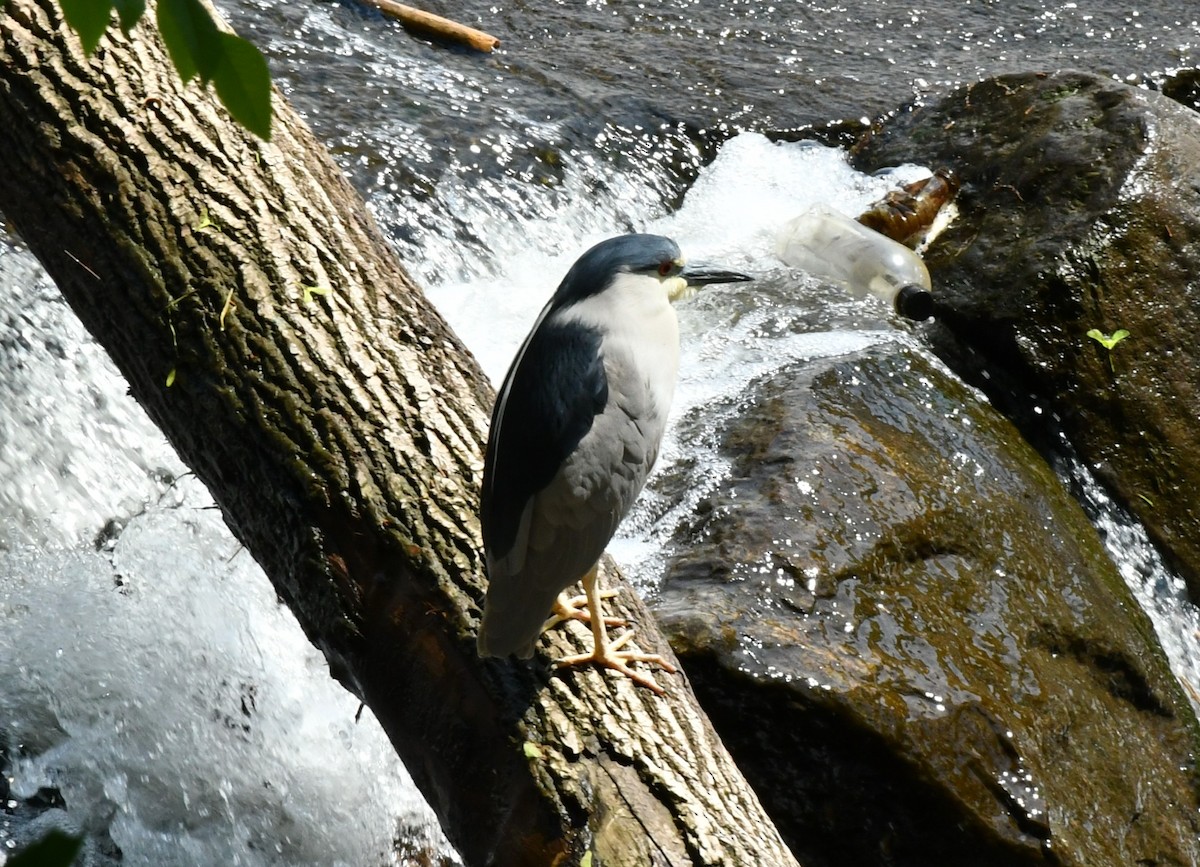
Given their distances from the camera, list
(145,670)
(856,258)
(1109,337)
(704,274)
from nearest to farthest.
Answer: (704,274) < (145,670) < (1109,337) < (856,258)

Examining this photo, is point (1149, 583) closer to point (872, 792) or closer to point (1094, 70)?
point (872, 792)

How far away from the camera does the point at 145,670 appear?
147 inches

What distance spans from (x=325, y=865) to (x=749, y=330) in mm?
2771

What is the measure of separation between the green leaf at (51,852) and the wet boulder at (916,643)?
2.63 meters

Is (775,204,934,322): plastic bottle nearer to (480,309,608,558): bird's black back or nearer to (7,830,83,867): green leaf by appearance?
(480,309,608,558): bird's black back

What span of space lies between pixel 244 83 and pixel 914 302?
15.2 ft

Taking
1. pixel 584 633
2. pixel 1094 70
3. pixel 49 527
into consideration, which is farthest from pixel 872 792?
pixel 1094 70

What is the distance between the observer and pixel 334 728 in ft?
12.4

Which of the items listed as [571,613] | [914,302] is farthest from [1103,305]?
[571,613]

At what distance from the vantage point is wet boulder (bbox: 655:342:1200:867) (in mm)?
3146

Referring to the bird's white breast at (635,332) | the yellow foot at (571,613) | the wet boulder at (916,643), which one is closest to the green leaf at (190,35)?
the bird's white breast at (635,332)

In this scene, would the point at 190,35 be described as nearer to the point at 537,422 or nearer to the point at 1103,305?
the point at 537,422

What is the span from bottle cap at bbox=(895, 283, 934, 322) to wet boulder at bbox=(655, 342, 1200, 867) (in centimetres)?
84

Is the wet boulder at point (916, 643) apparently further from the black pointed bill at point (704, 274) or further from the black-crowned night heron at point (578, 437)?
the black pointed bill at point (704, 274)
